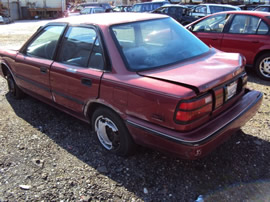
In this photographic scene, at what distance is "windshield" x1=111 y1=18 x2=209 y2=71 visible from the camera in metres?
2.83

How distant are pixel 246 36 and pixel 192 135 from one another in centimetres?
Answer: 449

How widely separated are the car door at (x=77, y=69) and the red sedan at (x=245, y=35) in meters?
4.14

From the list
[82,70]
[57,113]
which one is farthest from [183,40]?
[57,113]

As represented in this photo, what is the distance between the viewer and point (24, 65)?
4.13m

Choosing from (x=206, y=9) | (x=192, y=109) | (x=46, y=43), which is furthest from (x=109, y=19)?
(x=206, y=9)

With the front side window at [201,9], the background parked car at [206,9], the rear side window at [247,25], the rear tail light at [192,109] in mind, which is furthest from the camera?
the front side window at [201,9]

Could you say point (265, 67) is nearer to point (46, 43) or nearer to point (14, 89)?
point (46, 43)

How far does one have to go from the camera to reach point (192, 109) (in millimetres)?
2307

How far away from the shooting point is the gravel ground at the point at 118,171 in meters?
2.54

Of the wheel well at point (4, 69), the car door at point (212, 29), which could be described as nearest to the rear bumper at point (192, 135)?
the wheel well at point (4, 69)

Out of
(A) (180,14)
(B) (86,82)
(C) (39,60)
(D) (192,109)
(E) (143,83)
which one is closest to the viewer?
(D) (192,109)

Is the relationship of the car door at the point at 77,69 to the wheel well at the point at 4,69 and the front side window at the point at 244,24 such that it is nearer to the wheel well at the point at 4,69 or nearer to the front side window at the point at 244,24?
the wheel well at the point at 4,69

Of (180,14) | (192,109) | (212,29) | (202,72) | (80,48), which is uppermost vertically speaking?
(180,14)

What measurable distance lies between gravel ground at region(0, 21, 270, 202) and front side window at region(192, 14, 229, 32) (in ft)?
11.3
